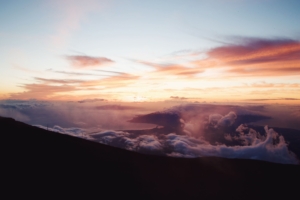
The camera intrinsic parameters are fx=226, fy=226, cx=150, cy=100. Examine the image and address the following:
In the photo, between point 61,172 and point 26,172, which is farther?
point 61,172

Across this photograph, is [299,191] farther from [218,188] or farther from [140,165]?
[140,165]

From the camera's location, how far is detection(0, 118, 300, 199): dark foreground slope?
16141 mm

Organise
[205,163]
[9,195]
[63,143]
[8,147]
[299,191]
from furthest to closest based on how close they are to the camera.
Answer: [205,163] → [299,191] → [63,143] → [8,147] → [9,195]

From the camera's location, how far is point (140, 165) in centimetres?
2698

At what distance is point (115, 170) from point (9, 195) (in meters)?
10.6

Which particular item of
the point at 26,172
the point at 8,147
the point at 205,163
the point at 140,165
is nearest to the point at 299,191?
the point at 205,163

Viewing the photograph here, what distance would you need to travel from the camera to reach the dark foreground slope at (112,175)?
635 inches

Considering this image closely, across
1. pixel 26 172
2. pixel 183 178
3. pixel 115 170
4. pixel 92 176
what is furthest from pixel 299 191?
pixel 26 172

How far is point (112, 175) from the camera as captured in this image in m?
21.0

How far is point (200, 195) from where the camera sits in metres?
22.4

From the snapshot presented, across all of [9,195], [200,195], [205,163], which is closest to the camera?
[9,195]

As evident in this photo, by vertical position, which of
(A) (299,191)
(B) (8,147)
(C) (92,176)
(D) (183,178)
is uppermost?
(B) (8,147)

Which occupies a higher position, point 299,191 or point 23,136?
point 23,136

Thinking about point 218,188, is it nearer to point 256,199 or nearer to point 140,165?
point 256,199
